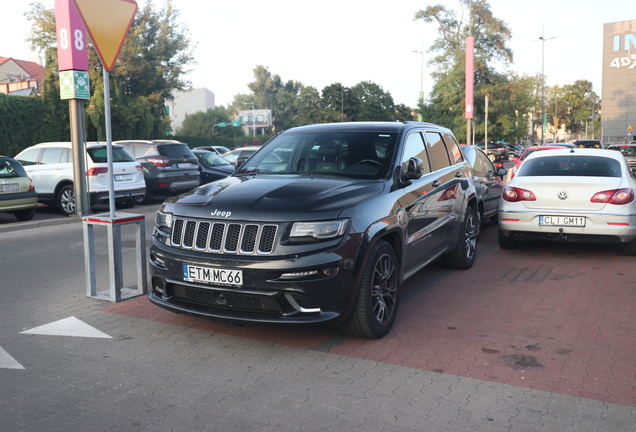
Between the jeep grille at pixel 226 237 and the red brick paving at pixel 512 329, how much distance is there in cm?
91

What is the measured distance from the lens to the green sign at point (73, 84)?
43.1 ft

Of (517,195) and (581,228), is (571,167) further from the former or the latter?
(581,228)

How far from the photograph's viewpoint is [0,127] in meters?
25.4

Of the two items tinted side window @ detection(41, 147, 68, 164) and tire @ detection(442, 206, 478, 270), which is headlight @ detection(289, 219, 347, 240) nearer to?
tire @ detection(442, 206, 478, 270)

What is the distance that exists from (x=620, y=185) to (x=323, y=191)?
16.6 ft

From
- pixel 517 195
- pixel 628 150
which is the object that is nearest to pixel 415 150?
pixel 517 195

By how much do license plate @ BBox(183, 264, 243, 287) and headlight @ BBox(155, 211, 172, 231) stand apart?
461 mm

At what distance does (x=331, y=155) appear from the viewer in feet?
18.8

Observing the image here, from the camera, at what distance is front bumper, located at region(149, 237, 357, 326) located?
4297mm

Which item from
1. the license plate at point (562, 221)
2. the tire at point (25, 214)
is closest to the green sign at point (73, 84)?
the tire at point (25, 214)

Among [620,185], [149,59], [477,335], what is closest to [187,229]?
[477,335]

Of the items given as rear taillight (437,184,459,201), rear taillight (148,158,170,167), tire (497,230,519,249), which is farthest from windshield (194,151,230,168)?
rear taillight (437,184,459,201)

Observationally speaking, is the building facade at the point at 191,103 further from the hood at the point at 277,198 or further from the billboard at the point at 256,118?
the hood at the point at 277,198

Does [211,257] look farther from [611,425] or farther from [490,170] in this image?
[490,170]
